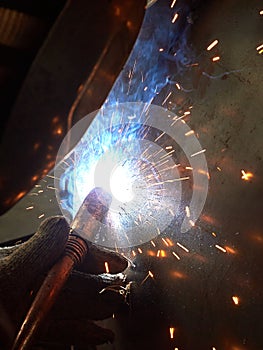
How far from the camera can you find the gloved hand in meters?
2.01

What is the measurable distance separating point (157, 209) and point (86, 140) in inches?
58.8

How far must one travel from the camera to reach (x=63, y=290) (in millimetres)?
2400

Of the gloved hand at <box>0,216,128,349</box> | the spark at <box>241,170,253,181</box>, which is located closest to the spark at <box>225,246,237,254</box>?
the spark at <box>241,170,253,181</box>

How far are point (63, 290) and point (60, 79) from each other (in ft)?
6.12

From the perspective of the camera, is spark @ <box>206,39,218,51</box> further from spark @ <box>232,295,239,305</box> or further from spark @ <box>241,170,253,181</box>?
spark @ <box>232,295,239,305</box>

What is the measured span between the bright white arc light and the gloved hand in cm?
63

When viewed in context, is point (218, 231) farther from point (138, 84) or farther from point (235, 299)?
point (138, 84)

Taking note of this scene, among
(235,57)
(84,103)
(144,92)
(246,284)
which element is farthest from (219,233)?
(144,92)

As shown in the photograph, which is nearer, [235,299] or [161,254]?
[235,299]

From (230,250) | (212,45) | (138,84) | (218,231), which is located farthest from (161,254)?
(138,84)

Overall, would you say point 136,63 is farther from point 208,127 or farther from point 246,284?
point 246,284

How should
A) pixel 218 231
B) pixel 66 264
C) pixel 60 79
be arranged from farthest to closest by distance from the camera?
1. pixel 66 264
2. pixel 218 231
3. pixel 60 79

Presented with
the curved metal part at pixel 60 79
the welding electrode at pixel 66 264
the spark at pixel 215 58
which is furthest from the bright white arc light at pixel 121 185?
the curved metal part at pixel 60 79

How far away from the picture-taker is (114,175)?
3.26m
